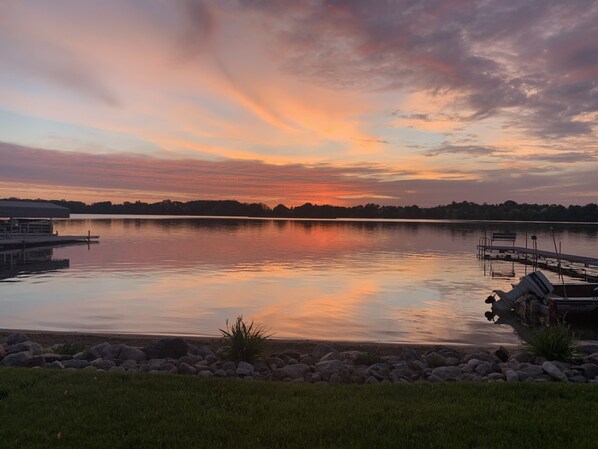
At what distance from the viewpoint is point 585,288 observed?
70.1ft

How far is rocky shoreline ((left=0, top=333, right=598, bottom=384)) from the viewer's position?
29.7 ft

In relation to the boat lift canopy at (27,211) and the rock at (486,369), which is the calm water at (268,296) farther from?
the boat lift canopy at (27,211)

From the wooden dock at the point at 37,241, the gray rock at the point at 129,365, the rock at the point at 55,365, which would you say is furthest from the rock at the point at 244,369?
the wooden dock at the point at 37,241

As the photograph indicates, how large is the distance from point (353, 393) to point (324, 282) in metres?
20.8

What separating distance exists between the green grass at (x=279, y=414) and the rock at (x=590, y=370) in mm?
1881

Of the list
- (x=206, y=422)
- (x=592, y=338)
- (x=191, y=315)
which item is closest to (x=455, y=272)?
(x=592, y=338)

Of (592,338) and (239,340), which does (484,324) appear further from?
(239,340)

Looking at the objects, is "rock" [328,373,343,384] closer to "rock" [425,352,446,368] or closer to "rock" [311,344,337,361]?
"rock" [311,344,337,361]

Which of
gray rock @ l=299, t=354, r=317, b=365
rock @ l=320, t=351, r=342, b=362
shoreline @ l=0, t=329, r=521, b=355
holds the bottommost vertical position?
shoreline @ l=0, t=329, r=521, b=355

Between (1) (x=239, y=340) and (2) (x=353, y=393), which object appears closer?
(2) (x=353, y=393)

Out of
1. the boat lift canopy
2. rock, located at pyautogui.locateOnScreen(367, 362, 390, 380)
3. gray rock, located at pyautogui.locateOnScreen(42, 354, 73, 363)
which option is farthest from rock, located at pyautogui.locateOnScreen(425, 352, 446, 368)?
the boat lift canopy

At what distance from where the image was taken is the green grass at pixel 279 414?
560cm

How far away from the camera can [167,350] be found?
10.7 meters

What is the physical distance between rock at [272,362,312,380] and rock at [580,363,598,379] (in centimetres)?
518
